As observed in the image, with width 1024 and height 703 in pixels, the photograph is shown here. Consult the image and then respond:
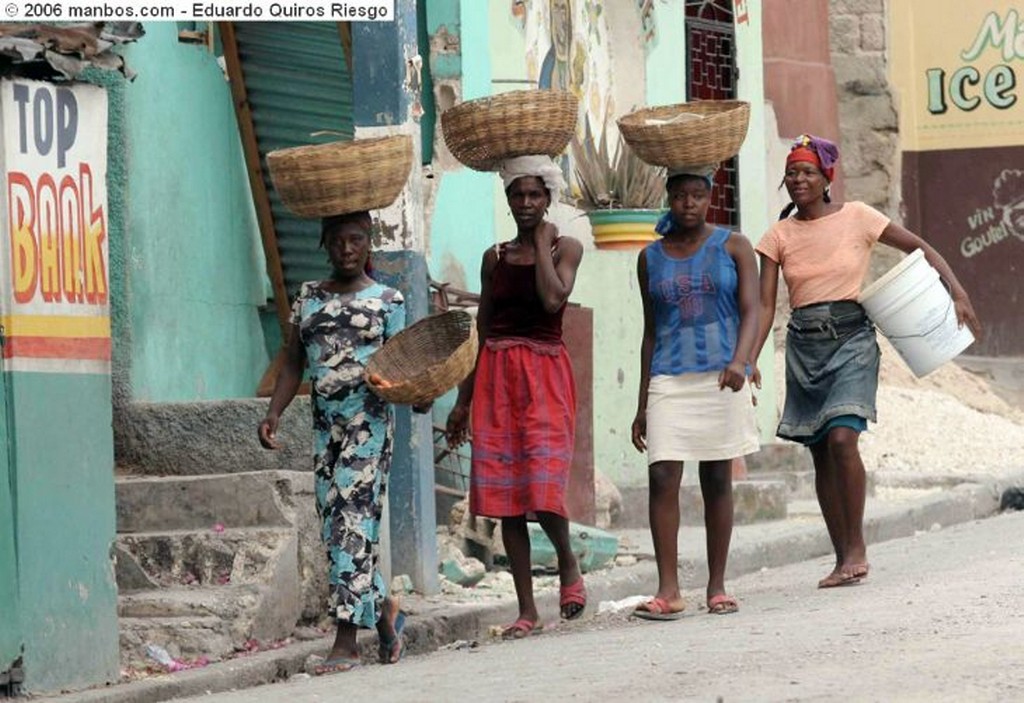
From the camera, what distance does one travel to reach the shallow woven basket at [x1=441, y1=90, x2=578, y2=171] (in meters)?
9.11

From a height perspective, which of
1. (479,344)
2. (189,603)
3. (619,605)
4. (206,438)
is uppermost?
(479,344)

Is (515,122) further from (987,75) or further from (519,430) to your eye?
(987,75)

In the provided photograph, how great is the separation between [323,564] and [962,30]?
15.7 metres

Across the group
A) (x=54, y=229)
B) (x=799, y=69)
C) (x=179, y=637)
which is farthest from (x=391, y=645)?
(x=799, y=69)

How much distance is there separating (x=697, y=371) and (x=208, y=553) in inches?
78.1

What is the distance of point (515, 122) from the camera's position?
9094 millimetres

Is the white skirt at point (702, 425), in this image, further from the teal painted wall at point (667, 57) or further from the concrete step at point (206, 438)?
the teal painted wall at point (667, 57)

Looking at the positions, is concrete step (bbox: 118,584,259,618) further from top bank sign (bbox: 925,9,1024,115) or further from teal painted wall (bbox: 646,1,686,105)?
top bank sign (bbox: 925,9,1024,115)

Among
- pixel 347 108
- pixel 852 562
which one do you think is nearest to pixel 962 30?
pixel 347 108

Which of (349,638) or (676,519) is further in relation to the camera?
(676,519)

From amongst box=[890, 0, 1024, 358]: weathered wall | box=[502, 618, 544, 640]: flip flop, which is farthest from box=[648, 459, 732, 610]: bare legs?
box=[890, 0, 1024, 358]: weathered wall

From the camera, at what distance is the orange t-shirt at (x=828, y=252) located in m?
9.93

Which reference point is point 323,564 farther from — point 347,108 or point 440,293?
point 347,108

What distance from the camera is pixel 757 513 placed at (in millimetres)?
13719
